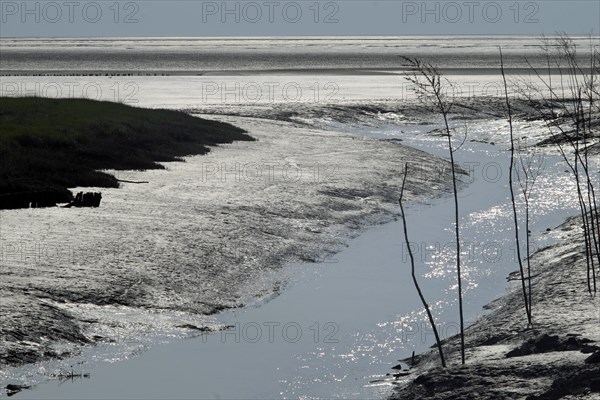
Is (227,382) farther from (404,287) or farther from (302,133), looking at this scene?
(302,133)

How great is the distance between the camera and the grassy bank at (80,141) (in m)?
22.9

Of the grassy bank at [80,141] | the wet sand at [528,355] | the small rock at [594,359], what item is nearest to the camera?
the wet sand at [528,355]

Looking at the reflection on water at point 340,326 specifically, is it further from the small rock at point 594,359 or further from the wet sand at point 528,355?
the small rock at point 594,359

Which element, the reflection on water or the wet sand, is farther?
the reflection on water

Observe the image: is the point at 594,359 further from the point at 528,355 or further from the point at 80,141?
the point at 80,141

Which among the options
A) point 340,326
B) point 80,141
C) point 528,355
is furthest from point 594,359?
point 80,141

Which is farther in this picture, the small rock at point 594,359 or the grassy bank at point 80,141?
the grassy bank at point 80,141

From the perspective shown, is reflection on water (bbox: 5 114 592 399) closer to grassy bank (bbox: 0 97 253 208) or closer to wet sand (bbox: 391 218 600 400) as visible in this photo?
wet sand (bbox: 391 218 600 400)

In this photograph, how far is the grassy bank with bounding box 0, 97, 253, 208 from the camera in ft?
75.0

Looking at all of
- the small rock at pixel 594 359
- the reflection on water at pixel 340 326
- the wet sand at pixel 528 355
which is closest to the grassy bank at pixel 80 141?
the reflection on water at pixel 340 326

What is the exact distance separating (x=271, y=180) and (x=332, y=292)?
33.6ft

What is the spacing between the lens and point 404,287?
16.3 metres

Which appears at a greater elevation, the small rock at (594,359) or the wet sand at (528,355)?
the small rock at (594,359)

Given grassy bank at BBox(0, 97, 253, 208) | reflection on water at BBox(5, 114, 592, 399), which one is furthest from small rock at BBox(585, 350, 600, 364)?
grassy bank at BBox(0, 97, 253, 208)
